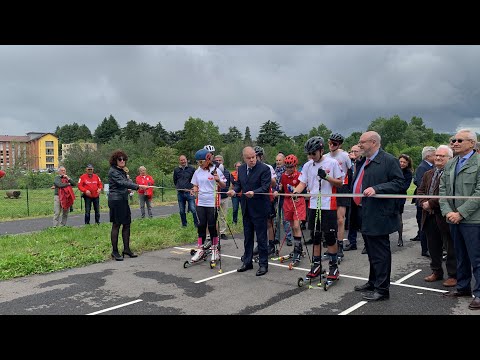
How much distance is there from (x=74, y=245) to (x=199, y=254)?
11.9ft

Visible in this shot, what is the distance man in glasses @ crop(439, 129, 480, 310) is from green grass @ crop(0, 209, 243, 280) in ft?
17.8

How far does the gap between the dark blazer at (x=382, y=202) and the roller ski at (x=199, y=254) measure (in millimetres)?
3639

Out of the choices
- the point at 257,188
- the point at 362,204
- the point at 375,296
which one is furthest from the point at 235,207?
the point at 375,296

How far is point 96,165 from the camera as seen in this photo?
43031 mm

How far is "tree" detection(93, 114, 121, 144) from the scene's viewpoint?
12575 cm

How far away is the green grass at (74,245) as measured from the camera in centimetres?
799

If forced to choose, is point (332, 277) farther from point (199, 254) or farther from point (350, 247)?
point (350, 247)

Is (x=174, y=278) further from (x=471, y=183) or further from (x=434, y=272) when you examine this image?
(x=471, y=183)

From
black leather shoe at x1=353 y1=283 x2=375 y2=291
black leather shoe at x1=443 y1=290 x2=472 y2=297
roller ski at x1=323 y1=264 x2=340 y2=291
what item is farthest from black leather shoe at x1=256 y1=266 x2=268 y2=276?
black leather shoe at x1=443 y1=290 x2=472 y2=297

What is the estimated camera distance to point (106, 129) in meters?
126

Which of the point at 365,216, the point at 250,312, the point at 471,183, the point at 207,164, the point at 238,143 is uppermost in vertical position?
the point at 238,143

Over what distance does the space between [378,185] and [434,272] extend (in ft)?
7.78

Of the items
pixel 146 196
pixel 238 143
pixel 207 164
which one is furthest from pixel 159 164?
pixel 207 164

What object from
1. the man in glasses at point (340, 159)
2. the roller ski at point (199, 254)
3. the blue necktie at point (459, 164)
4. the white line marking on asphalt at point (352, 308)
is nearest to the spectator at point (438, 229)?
the blue necktie at point (459, 164)
